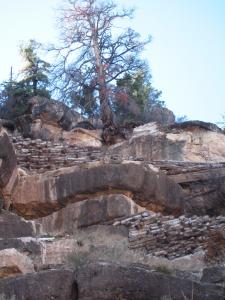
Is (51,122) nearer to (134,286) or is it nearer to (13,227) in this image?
(13,227)

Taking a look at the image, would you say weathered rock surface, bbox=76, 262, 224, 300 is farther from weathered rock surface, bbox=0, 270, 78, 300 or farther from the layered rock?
the layered rock

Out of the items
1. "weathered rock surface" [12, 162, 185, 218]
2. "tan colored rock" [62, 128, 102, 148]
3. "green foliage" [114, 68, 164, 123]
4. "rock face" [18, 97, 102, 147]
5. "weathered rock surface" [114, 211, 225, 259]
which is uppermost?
"green foliage" [114, 68, 164, 123]

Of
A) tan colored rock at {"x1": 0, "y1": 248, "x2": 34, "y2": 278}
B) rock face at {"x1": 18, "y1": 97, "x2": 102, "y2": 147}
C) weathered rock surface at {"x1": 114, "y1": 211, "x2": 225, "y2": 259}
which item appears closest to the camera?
tan colored rock at {"x1": 0, "y1": 248, "x2": 34, "y2": 278}

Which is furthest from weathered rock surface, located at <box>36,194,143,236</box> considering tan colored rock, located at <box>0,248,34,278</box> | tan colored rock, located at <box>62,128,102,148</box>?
tan colored rock, located at <box>62,128,102,148</box>

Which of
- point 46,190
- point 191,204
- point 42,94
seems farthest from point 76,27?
point 46,190

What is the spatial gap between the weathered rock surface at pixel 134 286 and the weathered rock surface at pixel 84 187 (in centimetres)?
725

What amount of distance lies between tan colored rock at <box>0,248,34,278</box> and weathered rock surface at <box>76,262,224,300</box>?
1.43m

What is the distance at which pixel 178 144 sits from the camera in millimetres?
22094

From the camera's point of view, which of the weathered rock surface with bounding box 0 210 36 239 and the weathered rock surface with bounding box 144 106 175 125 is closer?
the weathered rock surface with bounding box 0 210 36 239

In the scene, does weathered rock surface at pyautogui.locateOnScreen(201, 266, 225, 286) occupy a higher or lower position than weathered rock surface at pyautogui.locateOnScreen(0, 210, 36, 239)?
lower

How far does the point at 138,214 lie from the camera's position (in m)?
13.2

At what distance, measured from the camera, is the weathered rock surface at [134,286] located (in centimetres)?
633

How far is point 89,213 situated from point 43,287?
656 centimetres

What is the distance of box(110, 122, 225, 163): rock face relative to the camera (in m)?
21.6
